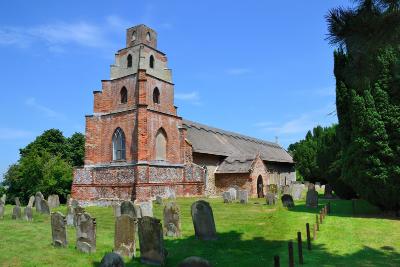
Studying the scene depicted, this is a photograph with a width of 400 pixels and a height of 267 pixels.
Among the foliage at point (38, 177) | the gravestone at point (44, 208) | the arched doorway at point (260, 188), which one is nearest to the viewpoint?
the gravestone at point (44, 208)

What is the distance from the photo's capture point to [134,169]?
26.3 m

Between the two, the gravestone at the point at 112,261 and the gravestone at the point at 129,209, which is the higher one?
the gravestone at the point at 129,209

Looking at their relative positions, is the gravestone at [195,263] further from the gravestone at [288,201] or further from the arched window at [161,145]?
the arched window at [161,145]

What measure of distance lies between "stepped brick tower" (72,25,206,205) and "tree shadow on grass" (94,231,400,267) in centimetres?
1472

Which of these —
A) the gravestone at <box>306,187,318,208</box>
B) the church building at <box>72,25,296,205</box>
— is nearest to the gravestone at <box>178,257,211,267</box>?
the gravestone at <box>306,187,318,208</box>

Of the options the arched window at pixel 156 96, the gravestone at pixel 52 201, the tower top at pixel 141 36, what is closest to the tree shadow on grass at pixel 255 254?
the gravestone at pixel 52 201

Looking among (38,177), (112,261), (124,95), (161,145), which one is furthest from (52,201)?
(112,261)

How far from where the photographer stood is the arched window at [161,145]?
2883 centimetres

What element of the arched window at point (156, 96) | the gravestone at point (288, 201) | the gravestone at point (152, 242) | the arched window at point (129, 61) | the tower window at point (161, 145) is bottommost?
the gravestone at point (152, 242)

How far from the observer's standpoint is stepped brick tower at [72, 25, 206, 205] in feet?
87.5

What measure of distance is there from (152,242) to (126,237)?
3.13ft

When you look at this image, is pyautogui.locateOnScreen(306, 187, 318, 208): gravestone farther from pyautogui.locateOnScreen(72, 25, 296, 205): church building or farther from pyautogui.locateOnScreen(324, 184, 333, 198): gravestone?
pyautogui.locateOnScreen(72, 25, 296, 205): church building

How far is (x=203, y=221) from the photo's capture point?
39.5ft

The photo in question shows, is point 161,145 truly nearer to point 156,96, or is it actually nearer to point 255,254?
point 156,96
